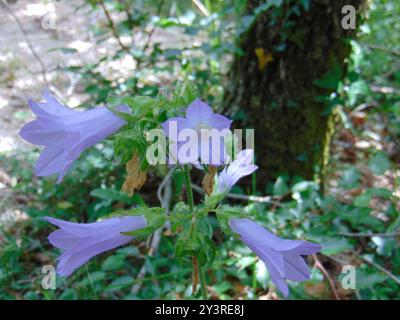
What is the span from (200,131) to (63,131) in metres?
0.31

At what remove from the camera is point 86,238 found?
→ 108 cm

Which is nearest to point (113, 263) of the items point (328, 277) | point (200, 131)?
point (328, 277)

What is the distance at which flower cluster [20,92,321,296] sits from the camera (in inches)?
38.4

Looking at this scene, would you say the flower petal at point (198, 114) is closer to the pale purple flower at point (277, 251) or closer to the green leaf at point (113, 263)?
the pale purple flower at point (277, 251)

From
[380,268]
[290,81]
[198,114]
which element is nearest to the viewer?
[198,114]

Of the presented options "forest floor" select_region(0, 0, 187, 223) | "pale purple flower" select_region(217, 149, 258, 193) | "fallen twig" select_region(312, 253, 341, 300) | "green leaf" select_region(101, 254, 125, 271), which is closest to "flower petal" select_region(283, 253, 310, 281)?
"pale purple flower" select_region(217, 149, 258, 193)

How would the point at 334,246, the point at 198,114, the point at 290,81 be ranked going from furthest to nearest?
the point at 290,81 < the point at 334,246 < the point at 198,114

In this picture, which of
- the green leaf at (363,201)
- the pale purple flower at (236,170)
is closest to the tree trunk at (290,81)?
the green leaf at (363,201)

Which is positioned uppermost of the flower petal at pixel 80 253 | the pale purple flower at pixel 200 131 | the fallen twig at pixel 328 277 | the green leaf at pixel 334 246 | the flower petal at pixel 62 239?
the pale purple flower at pixel 200 131

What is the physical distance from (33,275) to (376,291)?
57.4 inches

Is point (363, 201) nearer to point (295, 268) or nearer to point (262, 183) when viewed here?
point (262, 183)

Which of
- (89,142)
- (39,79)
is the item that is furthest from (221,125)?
(39,79)

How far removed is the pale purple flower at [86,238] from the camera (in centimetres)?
106

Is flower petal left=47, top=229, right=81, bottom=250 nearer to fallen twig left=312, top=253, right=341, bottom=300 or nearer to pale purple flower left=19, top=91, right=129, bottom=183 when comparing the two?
pale purple flower left=19, top=91, right=129, bottom=183
